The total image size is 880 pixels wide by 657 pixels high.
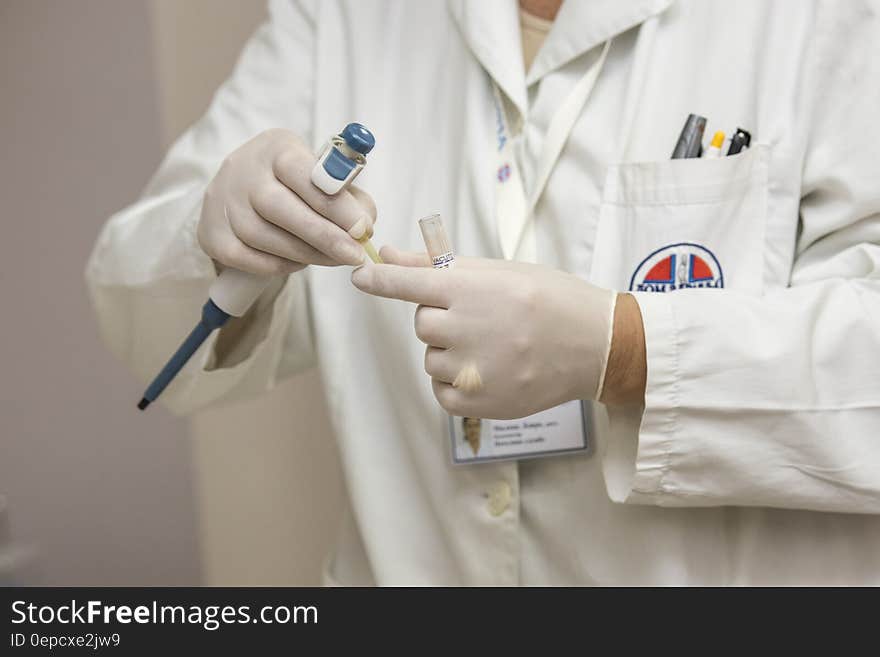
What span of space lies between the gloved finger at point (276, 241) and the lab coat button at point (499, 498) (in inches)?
10.2

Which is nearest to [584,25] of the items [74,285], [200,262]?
[200,262]

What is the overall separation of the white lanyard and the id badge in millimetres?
142

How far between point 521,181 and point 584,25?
0.15 metres

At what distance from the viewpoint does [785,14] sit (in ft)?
2.61

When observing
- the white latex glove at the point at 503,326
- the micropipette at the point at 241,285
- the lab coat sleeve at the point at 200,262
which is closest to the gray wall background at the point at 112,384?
the lab coat sleeve at the point at 200,262

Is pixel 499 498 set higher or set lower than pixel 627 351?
lower

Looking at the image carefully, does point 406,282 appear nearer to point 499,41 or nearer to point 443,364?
point 443,364

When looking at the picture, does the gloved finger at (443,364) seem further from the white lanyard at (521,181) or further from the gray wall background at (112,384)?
the gray wall background at (112,384)

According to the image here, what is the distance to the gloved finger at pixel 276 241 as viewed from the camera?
0.76 m

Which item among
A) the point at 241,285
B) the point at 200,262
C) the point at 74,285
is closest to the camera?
the point at 241,285

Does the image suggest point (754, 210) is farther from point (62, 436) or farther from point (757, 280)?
point (62, 436)

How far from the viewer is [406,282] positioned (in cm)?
69
